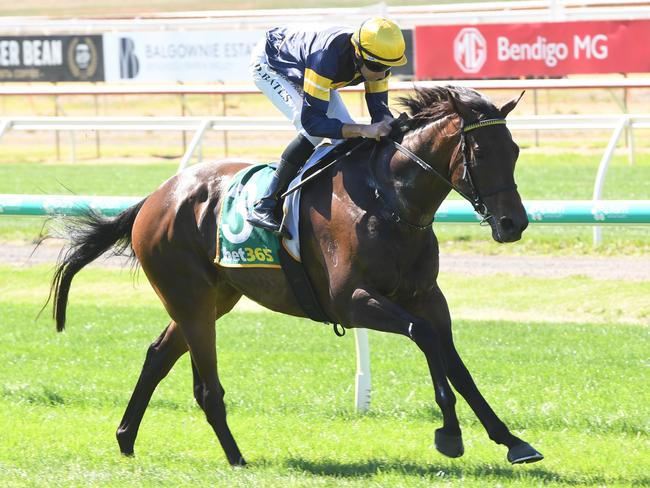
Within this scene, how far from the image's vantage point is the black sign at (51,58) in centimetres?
2406

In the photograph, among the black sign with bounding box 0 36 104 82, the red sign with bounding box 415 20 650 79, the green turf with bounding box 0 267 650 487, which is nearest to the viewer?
the green turf with bounding box 0 267 650 487

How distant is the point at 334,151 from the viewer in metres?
5.33

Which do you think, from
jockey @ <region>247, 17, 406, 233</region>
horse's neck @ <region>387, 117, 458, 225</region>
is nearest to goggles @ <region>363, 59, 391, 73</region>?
jockey @ <region>247, 17, 406, 233</region>

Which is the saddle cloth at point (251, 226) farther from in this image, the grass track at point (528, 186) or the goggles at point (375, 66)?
the grass track at point (528, 186)

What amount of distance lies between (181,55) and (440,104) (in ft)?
63.3

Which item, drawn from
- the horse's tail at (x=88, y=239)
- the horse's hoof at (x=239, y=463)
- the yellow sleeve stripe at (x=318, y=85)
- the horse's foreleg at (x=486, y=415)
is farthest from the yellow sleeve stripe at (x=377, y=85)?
the horse's hoof at (x=239, y=463)

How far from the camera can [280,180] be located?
5.35 metres

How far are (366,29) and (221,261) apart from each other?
134 cm

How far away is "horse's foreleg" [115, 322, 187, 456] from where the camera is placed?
561 cm

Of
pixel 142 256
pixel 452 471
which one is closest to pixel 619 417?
pixel 452 471

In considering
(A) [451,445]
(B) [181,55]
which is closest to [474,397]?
(A) [451,445]

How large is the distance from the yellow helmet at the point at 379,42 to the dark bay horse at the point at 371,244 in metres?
0.26

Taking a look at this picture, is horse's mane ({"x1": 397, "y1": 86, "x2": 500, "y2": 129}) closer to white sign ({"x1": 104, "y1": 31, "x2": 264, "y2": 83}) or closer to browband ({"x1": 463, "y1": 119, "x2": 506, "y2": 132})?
browband ({"x1": 463, "y1": 119, "x2": 506, "y2": 132})

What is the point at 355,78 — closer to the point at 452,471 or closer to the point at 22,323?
the point at 452,471
